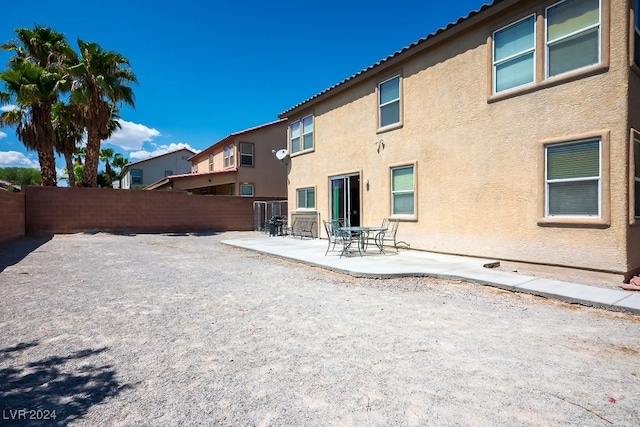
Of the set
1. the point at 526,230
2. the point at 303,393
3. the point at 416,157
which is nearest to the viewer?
the point at 303,393

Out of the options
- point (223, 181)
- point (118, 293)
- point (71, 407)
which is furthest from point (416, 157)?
point (223, 181)

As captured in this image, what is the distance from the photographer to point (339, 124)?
13438 millimetres

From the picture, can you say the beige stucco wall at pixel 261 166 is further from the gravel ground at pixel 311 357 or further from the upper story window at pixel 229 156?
the gravel ground at pixel 311 357

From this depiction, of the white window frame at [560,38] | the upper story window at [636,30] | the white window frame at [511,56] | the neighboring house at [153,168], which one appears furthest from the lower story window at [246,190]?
the upper story window at [636,30]

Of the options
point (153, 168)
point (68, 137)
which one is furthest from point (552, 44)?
point (153, 168)

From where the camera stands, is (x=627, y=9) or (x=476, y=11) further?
(x=476, y=11)

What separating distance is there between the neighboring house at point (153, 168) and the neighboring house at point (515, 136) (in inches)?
1231

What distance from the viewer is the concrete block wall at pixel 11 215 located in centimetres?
1273

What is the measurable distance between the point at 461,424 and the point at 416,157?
8.65 metres

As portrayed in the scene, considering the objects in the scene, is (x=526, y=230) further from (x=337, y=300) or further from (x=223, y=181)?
(x=223, y=181)

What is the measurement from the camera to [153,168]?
39906 mm

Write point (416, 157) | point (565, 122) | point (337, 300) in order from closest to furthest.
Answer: point (337, 300) → point (565, 122) → point (416, 157)

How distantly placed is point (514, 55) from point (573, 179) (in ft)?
10.4

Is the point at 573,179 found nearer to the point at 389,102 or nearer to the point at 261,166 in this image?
the point at 389,102
